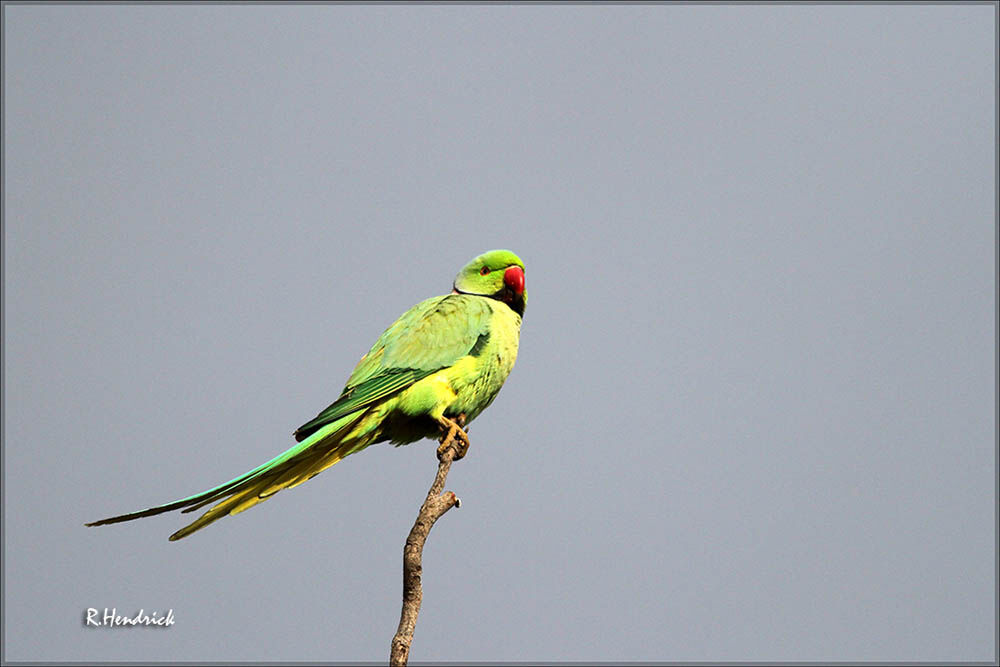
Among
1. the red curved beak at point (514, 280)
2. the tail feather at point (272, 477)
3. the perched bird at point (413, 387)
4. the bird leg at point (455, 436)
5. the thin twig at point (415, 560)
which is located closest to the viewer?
the thin twig at point (415, 560)

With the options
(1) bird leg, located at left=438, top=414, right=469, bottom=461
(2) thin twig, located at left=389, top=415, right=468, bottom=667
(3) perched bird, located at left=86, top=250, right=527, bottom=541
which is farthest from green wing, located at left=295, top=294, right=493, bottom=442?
(2) thin twig, located at left=389, top=415, right=468, bottom=667

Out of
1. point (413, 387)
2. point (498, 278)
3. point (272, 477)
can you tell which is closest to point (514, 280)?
point (498, 278)

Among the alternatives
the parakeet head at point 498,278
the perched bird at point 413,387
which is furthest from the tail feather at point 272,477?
the parakeet head at point 498,278

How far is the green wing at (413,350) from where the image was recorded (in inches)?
178

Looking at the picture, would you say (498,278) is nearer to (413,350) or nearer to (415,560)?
(413,350)

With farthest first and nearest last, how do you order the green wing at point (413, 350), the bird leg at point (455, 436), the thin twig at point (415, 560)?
the bird leg at point (455, 436)
the green wing at point (413, 350)
the thin twig at point (415, 560)

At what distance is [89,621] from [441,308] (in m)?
2.49

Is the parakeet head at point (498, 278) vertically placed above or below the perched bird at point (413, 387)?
above

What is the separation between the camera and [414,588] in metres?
3.64

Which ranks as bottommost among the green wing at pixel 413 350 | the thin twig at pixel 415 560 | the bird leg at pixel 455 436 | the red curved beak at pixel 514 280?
the thin twig at pixel 415 560

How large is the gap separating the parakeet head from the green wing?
324mm

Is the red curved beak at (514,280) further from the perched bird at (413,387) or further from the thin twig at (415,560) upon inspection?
the thin twig at (415,560)

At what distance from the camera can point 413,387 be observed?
4691 millimetres

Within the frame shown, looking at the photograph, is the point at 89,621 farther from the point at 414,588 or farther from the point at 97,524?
the point at 414,588
